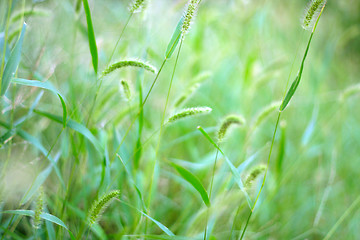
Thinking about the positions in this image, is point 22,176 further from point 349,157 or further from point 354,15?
point 354,15

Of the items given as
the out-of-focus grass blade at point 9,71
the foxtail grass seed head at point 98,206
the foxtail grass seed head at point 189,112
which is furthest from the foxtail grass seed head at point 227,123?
the out-of-focus grass blade at point 9,71

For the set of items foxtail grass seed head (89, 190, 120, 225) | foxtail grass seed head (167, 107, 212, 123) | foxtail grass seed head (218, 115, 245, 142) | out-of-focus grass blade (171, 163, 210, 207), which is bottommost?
foxtail grass seed head (89, 190, 120, 225)

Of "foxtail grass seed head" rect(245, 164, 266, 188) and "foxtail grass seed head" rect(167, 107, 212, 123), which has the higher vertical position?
"foxtail grass seed head" rect(167, 107, 212, 123)

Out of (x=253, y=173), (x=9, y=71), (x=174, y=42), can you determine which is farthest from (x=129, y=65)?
(x=253, y=173)

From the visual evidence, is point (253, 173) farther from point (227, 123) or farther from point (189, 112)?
point (189, 112)

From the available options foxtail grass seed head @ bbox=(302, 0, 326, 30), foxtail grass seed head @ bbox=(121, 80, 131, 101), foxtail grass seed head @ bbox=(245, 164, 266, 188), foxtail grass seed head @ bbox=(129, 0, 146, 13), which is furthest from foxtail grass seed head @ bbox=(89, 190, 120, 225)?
foxtail grass seed head @ bbox=(302, 0, 326, 30)

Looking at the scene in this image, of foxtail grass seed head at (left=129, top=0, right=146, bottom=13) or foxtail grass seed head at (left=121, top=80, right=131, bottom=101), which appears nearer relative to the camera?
foxtail grass seed head at (left=129, top=0, right=146, bottom=13)

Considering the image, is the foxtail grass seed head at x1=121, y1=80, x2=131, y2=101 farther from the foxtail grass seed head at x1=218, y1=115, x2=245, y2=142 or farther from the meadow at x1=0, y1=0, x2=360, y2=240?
the foxtail grass seed head at x1=218, y1=115, x2=245, y2=142
